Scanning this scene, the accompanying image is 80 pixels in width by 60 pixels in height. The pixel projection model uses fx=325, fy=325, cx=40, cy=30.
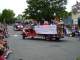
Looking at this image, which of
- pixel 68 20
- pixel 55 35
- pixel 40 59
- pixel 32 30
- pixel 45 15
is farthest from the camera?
pixel 68 20

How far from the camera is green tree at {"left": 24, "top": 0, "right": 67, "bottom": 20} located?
66.1 meters

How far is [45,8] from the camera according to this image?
65938mm

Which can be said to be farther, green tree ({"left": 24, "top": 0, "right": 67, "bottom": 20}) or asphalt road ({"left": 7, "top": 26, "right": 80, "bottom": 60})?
green tree ({"left": 24, "top": 0, "right": 67, "bottom": 20})

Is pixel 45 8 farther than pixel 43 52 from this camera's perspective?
Yes

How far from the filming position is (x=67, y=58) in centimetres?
1677

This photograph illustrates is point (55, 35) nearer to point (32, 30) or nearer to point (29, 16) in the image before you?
point (32, 30)

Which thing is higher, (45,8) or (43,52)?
(45,8)

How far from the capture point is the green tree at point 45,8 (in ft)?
217

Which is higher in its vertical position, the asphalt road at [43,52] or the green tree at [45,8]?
the green tree at [45,8]

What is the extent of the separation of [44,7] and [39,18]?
288 centimetres

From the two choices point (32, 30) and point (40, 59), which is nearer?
point (40, 59)

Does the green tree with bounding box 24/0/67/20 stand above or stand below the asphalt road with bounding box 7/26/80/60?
above

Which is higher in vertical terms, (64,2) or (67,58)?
(64,2)

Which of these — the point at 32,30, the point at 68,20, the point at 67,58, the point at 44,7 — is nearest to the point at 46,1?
the point at 44,7
